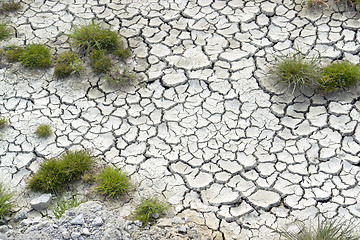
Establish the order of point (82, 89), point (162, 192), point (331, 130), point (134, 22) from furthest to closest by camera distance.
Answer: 1. point (134, 22)
2. point (82, 89)
3. point (331, 130)
4. point (162, 192)

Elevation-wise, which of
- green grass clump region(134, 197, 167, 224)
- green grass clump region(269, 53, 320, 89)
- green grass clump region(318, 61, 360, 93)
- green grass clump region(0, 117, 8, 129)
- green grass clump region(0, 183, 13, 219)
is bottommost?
green grass clump region(0, 183, 13, 219)

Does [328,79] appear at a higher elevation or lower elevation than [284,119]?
higher

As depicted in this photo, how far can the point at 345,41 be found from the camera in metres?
6.86

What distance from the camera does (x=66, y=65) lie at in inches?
263

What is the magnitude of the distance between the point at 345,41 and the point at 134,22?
2843mm

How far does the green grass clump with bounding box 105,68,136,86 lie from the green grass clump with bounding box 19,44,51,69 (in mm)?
845

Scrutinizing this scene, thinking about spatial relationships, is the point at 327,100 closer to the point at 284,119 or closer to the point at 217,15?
the point at 284,119

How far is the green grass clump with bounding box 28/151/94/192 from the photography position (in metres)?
5.40

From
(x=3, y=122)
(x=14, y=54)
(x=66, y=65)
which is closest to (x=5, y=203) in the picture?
(x=3, y=122)

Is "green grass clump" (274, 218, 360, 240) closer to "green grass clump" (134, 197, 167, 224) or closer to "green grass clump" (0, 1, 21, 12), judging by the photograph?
"green grass clump" (134, 197, 167, 224)

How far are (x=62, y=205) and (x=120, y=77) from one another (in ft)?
6.31

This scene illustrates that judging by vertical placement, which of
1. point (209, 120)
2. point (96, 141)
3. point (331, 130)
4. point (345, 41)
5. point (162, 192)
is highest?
point (345, 41)

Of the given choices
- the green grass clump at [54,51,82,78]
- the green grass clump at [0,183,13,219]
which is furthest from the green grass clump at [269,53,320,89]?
the green grass clump at [0,183,13,219]

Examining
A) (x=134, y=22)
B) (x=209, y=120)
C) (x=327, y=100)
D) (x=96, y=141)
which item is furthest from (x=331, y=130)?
(x=134, y=22)
